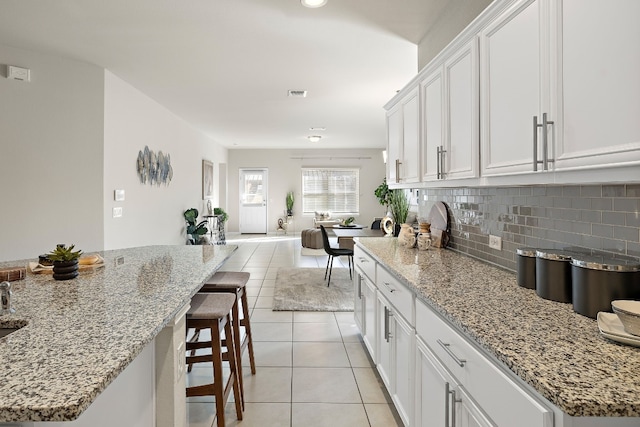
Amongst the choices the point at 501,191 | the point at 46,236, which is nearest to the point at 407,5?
the point at 501,191

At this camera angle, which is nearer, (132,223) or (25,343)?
(25,343)

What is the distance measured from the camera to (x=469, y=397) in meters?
1.21

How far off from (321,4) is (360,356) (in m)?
2.68

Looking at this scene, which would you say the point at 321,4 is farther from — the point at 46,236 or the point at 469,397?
the point at 46,236

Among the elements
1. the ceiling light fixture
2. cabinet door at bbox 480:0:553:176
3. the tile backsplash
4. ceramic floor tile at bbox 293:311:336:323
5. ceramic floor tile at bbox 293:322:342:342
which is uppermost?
the ceiling light fixture

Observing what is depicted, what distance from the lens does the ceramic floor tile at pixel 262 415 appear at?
2158 millimetres

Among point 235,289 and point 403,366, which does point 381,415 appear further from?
point 235,289

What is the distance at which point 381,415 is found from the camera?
7.36 ft

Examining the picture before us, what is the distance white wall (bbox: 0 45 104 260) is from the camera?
3678 mm

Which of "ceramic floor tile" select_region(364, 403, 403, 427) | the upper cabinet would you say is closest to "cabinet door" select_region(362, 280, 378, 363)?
"ceramic floor tile" select_region(364, 403, 403, 427)

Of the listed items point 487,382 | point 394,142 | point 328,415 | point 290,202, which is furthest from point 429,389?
point 290,202

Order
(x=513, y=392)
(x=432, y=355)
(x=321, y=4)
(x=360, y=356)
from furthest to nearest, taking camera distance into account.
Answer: (x=360, y=356)
(x=321, y=4)
(x=432, y=355)
(x=513, y=392)

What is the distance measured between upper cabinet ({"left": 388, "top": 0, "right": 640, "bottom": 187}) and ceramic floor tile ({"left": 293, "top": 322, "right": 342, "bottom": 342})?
1.92m

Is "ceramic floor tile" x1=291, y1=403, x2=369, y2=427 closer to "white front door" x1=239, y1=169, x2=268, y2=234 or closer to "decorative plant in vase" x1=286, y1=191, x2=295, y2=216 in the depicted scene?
"decorative plant in vase" x1=286, y1=191, x2=295, y2=216
